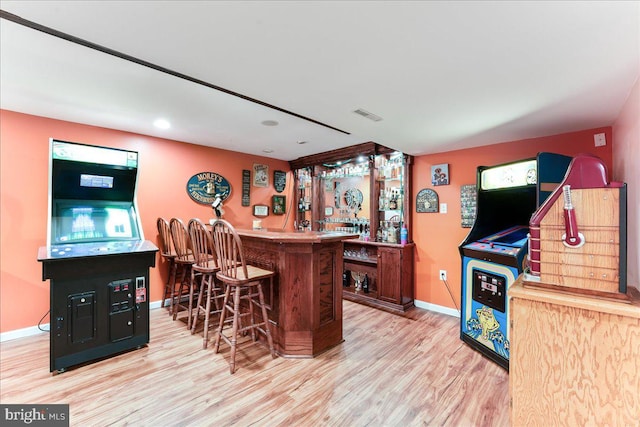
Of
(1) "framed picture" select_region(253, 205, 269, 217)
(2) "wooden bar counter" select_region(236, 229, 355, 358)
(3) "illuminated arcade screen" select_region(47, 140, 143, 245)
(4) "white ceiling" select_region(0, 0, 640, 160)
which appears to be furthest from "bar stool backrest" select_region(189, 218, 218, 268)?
(1) "framed picture" select_region(253, 205, 269, 217)

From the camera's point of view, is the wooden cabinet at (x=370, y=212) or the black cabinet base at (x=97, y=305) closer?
the black cabinet base at (x=97, y=305)

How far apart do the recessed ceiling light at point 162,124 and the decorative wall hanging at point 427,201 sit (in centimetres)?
334

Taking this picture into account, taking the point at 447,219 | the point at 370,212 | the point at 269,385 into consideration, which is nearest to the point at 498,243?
the point at 447,219

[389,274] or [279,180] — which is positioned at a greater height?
[279,180]

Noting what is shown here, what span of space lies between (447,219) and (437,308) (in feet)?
3.96

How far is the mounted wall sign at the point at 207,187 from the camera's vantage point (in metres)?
4.01

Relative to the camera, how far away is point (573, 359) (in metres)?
1.27

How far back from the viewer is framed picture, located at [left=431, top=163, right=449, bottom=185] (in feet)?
11.4

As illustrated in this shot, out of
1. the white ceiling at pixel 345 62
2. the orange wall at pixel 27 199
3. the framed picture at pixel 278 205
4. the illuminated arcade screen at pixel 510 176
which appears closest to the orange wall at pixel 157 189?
the orange wall at pixel 27 199

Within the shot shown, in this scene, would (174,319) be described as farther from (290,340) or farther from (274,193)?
(274,193)

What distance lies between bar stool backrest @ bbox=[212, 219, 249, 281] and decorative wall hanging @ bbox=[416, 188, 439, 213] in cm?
258

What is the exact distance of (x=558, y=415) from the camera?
129 cm

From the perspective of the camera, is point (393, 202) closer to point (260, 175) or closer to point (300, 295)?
point (300, 295)

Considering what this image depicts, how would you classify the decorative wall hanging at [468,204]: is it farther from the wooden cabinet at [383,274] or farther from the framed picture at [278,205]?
the framed picture at [278,205]
